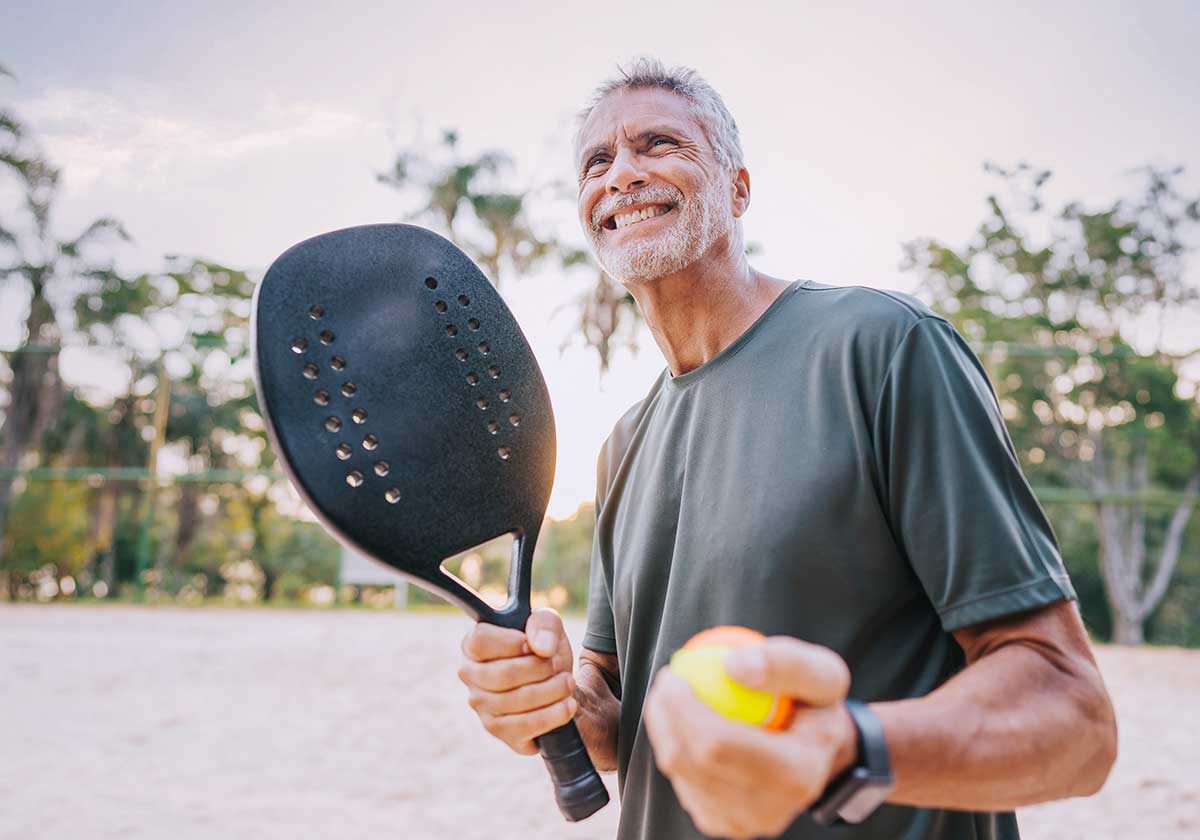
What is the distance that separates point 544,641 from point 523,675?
5cm

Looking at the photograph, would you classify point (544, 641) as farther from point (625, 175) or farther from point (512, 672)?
point (625, 175)

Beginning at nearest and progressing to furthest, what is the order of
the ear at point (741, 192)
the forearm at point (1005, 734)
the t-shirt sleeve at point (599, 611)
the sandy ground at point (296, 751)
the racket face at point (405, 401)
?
1. the forearm at point (1005, 734)
2. the racket face at point (405, 401)
3. the t-shirt sleeve at point (599, 611)
4. the ear at point (741, 192)
5. the sandy ground at point (296, 751)

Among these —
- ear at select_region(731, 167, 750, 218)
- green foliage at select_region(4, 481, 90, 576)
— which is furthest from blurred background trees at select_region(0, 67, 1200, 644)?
ear at select_region(731, 167, 750, 218)

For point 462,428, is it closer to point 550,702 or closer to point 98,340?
point 550,702

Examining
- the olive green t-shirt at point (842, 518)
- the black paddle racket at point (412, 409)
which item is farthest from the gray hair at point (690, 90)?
the black paddle racket at point (412, 409)

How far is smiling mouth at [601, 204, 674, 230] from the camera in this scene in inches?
59.0

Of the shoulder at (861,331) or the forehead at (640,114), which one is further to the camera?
the forehead at (640,114)

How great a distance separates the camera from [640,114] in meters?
1.56

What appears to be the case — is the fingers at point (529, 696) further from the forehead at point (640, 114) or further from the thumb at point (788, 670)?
the forehead at point (640, 114)

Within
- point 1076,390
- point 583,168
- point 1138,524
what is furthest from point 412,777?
point 1138,524

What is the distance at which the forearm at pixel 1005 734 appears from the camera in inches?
29.0

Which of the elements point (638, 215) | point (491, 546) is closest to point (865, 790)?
point (638, 215)

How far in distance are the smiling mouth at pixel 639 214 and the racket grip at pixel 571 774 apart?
31.7 inches

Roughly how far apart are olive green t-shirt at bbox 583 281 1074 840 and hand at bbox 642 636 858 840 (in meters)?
0.38
